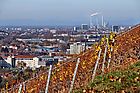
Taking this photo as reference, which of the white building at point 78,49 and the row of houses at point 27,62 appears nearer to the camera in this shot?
the white building at point 78,49

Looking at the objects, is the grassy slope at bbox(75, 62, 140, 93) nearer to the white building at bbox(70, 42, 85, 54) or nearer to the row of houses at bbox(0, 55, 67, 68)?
the white building at bbox(70, 42, 85, 54)

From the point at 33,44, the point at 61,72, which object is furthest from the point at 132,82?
the point at 33,44

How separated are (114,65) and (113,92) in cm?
288

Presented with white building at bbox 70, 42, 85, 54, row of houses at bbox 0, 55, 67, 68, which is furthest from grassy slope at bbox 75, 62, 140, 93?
row of houses at bbox 0, 55, 67, 68

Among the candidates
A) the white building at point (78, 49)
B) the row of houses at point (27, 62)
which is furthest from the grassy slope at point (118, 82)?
the row of houses at point (27, 62)

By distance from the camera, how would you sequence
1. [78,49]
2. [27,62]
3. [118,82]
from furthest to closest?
[27,62] < [78,49] < [118,82]

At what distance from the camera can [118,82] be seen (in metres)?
7.37

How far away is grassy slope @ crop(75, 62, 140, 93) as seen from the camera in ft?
22.9

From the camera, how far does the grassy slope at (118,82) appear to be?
22.9 feet

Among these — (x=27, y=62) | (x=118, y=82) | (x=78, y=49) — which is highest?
(x=118, y=82)

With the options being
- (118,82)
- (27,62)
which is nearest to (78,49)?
(118,82)

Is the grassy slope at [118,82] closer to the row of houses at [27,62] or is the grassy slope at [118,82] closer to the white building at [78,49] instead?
the white building at [78,49]

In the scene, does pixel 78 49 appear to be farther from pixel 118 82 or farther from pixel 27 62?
pixel 27 62

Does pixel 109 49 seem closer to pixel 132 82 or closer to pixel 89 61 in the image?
pixel 89 61
